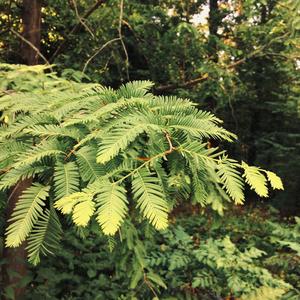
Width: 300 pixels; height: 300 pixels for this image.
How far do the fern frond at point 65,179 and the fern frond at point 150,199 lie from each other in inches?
8.9

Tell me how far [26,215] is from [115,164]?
348mm

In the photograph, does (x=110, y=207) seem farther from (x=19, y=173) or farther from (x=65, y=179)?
(x=19, y=173)

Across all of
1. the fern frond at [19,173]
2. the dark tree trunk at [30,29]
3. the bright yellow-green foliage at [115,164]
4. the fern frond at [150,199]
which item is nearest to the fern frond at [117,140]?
the bright yellow-green foliage at [115,164]

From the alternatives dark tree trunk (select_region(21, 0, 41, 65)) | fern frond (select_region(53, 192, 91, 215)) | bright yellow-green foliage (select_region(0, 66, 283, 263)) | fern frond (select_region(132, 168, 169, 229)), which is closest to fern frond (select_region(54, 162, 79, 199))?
bright yellow-green foliage (select_region(0, 66, 283, 263))

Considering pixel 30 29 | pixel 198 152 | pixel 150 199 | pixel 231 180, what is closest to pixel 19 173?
pixel 150 199

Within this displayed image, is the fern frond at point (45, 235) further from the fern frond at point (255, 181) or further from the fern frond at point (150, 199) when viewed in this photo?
the fern frond at point (255, 181)

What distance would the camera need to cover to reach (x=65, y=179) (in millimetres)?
1256

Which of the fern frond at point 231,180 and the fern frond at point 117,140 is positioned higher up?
the fern frond at point 117,140

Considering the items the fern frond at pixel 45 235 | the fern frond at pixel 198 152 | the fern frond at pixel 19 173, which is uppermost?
the fern frond at pixel 198 152

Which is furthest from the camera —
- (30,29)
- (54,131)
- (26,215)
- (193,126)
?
(30,29)

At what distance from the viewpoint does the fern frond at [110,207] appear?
1.03m

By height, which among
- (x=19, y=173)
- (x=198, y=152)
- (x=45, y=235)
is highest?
(x=198, y=152)

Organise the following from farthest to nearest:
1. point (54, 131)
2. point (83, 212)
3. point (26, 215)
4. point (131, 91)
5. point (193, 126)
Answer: point (131, 91)
point (54, 131)
point (193, 126)
point (26, 215)
point (83, 212)

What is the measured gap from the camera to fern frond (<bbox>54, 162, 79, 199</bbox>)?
123 centimetres
